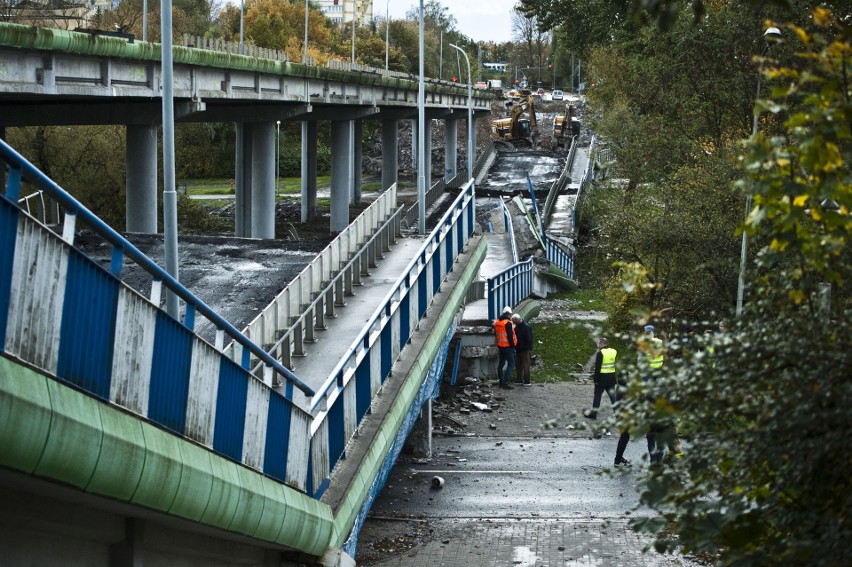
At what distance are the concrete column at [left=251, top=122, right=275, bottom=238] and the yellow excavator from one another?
4219cm

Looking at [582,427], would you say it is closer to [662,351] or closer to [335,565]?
[662,351]

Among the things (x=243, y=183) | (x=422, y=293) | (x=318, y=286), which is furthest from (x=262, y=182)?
(x=422, y=293)

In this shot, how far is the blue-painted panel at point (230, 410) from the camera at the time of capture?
8.20 m

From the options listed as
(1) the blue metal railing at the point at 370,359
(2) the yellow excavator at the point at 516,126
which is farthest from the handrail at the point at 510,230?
(2) the yellow excavator at the point at 516,126

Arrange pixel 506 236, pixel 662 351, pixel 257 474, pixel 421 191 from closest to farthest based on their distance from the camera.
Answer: pixel 662 351 < pixel 257 474 < pixel 421 191 < pixel 506 236

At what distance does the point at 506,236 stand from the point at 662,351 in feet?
125

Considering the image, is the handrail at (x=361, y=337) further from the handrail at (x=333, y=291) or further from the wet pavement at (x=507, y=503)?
the wet pavement at (x=507, y=503)

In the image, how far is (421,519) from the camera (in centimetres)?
1420

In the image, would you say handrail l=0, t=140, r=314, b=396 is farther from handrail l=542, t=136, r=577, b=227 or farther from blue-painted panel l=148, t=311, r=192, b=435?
handrail l=542, t=136, r=577, b=227

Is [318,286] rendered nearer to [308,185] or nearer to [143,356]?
[143,356]

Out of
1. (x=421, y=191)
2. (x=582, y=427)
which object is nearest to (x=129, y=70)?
(x=421, y=191)

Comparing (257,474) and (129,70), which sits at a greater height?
(129,70)

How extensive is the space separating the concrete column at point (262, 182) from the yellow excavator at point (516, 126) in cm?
4219

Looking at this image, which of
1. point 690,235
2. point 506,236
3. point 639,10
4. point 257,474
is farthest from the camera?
point 506,236
